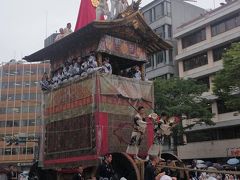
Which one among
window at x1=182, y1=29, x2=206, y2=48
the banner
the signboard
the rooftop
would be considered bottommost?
the signboard

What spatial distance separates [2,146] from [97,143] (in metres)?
47.2

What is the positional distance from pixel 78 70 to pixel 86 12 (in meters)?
3.04

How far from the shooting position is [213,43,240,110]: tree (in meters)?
20.9

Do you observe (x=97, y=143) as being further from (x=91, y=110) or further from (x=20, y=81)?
(x=20, y=81)

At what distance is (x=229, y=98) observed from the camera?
2297 centimetres

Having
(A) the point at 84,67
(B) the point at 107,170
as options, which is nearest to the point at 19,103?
(A) the point at 84,67

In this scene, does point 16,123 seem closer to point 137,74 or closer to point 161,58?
point 161,58

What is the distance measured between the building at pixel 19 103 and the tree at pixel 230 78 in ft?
123

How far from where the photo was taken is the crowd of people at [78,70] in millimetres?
13120

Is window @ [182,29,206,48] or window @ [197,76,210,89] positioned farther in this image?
window @ [182,29,206,48]

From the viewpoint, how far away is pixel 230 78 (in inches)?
847

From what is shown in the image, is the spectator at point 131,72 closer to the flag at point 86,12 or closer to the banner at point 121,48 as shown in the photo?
the banner at point 121,48

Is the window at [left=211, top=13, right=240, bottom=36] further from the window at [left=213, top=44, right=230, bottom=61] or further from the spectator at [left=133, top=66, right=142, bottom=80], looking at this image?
the spectator at [left=133, top=66, right=142, bottom=80]

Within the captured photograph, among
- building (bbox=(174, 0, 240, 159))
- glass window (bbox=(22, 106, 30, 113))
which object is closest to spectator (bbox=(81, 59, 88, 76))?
building (bbox=(174, 0, 240, 159))
